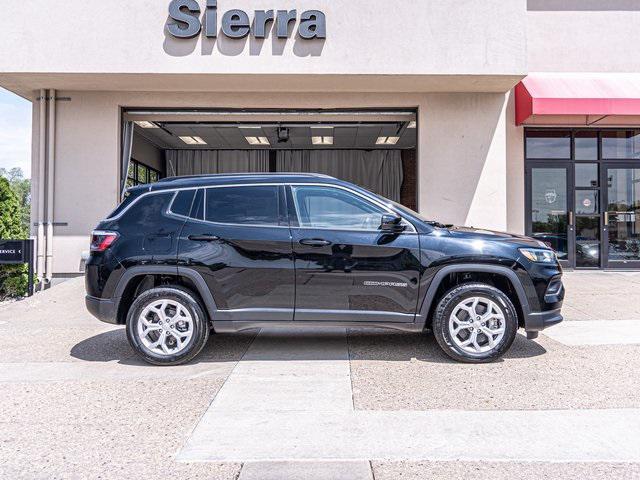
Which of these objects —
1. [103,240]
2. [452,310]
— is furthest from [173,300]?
[452,310]

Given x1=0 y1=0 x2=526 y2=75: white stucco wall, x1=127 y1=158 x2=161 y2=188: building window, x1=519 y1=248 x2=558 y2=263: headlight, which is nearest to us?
x1=519 y1=248 x2=558 y2=263: headlight

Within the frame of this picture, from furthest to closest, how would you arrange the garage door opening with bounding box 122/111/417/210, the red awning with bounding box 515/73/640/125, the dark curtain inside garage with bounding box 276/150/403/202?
the dark curtain inside garage with bounding box 276/150/403/202, the garage door opening with bounding box 122/111/417/210, the red awning with bounding box 515/73/640/125

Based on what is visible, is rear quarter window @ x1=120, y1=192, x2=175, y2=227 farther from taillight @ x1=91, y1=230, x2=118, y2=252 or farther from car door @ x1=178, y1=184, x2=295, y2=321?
car door @ x1=178, y1=184, x2=295, y2=321

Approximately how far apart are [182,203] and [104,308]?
1.35 m

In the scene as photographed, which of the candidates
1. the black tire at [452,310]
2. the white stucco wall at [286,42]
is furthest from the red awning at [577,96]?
the black tire at [452,310]

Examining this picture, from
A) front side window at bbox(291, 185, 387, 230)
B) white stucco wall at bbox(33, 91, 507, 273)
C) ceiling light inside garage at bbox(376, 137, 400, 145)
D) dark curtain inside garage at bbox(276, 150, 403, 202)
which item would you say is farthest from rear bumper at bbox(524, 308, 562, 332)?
dark curtain inside garage at bbox(276, 150, 403, 202)

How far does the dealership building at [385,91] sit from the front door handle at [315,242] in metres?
5.35

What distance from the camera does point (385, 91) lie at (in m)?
10.8

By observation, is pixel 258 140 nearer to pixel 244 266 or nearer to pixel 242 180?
pixel 242 180

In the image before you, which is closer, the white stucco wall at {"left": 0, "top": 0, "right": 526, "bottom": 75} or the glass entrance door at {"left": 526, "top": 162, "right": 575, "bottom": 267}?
the white stucco wall at {"left": 0, "top": 0, "right": 526, "bottom": 75}

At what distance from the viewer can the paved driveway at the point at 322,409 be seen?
303cm

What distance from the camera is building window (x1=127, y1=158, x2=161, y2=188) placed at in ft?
52.7

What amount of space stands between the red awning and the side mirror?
7.11 meters

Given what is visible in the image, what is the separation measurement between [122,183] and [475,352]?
903 cm
